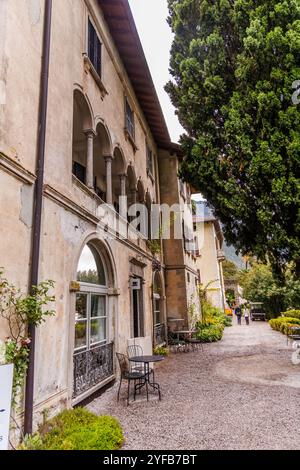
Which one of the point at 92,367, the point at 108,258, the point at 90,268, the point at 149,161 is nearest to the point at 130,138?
the point at 149,161

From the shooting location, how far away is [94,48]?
9.06 meters

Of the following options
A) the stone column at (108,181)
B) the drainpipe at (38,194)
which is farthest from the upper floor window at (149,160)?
the drainpipe at (38,194)

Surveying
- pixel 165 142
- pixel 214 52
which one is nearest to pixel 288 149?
pixel 214 52

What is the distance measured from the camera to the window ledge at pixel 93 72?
817cm

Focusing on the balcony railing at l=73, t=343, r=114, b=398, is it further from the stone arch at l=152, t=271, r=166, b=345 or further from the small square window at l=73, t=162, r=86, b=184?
the stone arch at l=152, t=271, r=166, b=345

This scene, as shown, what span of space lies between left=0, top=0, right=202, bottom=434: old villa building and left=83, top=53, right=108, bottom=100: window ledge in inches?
Answer: 1.0

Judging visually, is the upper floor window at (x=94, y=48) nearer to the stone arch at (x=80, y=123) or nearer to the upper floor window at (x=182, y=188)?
the stone arch at (x=80, y=123)

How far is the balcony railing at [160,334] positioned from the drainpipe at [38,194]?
8.99 m

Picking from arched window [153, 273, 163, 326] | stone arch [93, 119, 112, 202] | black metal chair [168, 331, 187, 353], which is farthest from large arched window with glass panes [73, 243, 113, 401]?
arched window [153, 273, 163, 326]

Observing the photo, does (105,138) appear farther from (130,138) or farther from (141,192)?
(141,192)
